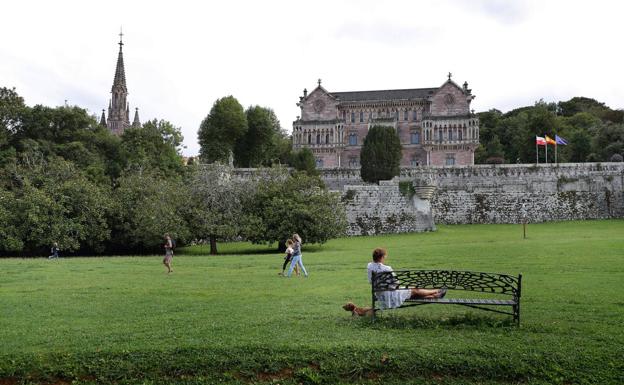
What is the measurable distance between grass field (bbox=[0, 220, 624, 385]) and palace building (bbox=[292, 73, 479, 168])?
190 ft

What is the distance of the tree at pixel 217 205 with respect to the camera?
3156cm

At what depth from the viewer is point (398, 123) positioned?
243 feet

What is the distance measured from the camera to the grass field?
320 inches

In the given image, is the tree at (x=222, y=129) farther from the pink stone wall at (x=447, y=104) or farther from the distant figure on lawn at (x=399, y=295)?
the distant figure on lawn at (x=399, y=295)

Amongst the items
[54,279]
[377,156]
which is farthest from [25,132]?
[54,279]

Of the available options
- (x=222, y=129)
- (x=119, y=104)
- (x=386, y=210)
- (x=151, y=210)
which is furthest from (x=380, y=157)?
(x=119, y=104)

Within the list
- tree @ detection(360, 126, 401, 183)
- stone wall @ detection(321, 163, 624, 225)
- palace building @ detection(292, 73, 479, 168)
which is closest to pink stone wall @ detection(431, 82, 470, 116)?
palace building @ detection(292, 73, 479, 168)

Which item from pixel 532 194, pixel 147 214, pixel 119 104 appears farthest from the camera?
pixel 119 104

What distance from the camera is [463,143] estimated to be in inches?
2783

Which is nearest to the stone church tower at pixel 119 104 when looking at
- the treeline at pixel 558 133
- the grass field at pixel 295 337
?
the treeline at pixel 558 133

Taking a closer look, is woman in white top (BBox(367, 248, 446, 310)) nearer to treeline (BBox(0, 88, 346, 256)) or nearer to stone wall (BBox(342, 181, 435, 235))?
treeline (BBox(0, 88, 346, 256))

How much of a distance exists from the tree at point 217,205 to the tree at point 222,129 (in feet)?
106

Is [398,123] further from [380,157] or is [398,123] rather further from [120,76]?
[120,76]

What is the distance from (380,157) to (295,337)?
4165cm
